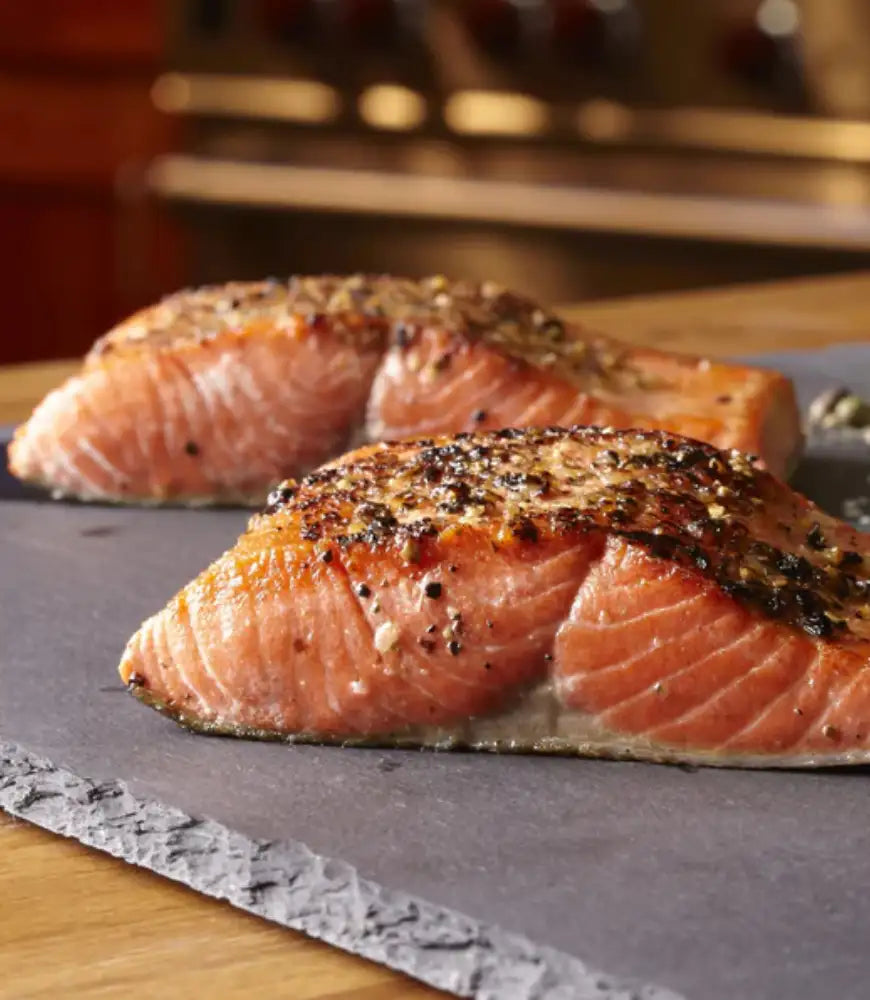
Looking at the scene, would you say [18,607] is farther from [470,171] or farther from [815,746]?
[470,171]

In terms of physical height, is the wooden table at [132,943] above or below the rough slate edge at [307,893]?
below

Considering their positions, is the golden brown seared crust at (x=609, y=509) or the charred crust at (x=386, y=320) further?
the charred crust at (x=386, y=320)

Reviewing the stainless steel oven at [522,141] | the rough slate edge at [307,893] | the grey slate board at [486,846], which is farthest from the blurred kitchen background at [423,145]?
the rough slate edge at [307,893]

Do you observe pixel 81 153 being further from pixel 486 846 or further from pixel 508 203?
pixel 486 846

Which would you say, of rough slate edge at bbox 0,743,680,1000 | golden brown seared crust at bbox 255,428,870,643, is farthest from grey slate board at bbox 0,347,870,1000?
golden brown seared crust at bbox 255,428,870,643

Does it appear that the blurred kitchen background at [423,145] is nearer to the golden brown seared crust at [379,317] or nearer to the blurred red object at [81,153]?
the blurred red object at [81,153]

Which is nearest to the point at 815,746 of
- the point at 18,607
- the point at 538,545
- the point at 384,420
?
the point at 538,545

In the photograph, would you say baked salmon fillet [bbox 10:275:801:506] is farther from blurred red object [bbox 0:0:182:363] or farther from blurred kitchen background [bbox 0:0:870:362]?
blurred red object [bbox 0:0:182:363]
